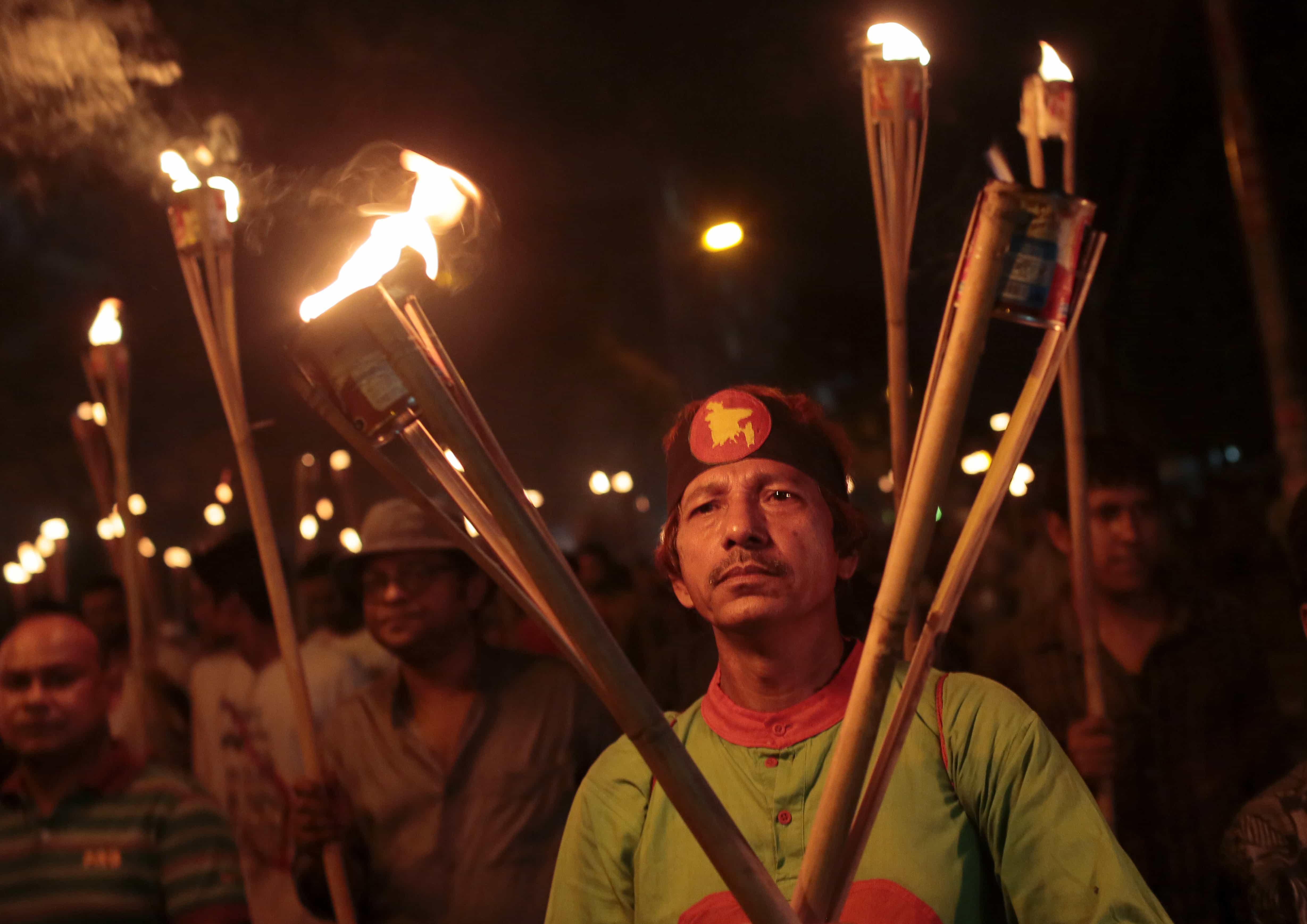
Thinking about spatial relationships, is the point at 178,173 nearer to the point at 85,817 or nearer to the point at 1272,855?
the point at 85,817

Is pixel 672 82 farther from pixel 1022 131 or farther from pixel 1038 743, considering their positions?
pixel 1038 743

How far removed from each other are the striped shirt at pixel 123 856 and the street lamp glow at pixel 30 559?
15.4 m

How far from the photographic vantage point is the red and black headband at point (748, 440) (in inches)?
78.4

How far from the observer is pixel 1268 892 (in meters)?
→ 2.05

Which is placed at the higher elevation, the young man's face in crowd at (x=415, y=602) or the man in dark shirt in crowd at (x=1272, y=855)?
the young man's face in crowd at (x=415, y=602)

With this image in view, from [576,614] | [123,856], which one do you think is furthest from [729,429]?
[123,856]

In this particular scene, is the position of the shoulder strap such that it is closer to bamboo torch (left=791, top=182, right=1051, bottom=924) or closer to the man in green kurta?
the man in green kurta

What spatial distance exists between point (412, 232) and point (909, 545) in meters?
0.84

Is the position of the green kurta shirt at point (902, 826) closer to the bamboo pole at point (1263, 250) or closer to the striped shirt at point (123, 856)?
the striped shirt at point (123, 856)

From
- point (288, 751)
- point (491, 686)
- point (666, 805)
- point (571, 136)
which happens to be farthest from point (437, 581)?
point (571, 136)

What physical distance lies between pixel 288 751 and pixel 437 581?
0.89 meters

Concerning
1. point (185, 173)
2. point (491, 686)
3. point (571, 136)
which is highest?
point (571, 136)

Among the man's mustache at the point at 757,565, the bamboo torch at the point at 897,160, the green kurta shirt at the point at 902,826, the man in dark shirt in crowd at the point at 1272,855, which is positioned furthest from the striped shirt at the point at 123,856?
the man in dark shirt in crowd at the point at 1272,855

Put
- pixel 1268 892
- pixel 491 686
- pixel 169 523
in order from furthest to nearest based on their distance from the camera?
pixel 169 523 < pixel 491 686 < pixel 1268 892
